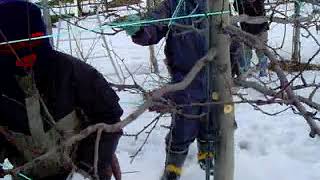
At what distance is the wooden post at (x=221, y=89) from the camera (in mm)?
1883

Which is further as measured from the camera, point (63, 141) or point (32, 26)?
point (32, 26)

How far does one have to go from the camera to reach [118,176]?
2.53 meters

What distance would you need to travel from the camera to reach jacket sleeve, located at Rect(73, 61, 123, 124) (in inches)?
89.5

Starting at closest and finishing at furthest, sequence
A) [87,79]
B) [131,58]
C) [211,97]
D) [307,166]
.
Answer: [211,97]
[87,79]
[307,166]
[131,58]

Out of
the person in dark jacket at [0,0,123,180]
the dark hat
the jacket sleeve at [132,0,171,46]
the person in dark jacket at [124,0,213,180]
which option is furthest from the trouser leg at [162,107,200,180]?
the dark hat

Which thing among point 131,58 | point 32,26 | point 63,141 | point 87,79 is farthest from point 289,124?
point 131,58

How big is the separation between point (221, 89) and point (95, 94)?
1.90ft

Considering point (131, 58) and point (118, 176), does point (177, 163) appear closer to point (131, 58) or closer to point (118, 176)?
point (118, 176)

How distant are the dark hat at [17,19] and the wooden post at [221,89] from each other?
615 mm

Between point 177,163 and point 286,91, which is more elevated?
point 286,91

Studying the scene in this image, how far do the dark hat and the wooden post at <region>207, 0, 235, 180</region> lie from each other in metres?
0.61

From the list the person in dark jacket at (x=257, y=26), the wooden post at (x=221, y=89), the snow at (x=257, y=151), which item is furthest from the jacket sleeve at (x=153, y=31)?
the wooden post at (x=221, y=89)

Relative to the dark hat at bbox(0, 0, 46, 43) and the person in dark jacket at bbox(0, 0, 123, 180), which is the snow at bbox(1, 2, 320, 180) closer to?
the person in dark jacket at bbox(0, 0, 123, 180)

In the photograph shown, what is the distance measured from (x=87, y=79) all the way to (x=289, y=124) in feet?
8.93
